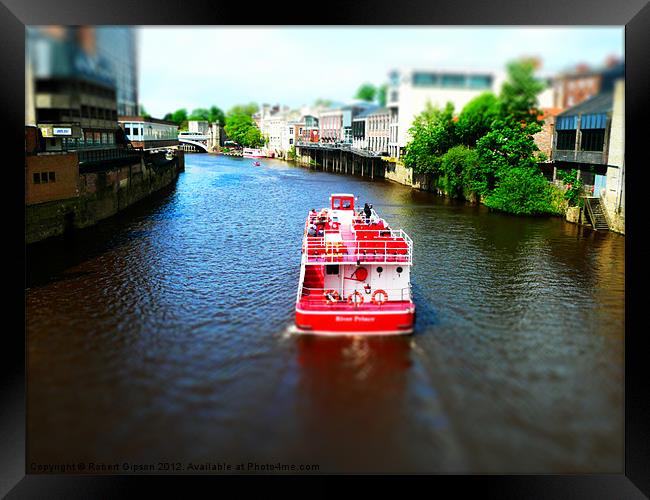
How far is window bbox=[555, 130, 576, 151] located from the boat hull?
23.2m

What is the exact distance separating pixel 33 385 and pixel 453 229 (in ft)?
76.2

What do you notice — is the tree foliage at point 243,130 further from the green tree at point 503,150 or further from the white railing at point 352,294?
the white railing at point 352,294

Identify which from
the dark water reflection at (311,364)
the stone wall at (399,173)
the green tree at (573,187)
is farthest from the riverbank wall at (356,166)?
the dark water reflection at (311,364)

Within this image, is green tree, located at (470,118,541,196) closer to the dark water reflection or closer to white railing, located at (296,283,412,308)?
the dark water reflection

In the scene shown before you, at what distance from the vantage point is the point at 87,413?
37.4 ft

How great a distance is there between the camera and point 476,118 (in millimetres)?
40156

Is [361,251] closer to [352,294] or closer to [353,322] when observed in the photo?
[352,294]

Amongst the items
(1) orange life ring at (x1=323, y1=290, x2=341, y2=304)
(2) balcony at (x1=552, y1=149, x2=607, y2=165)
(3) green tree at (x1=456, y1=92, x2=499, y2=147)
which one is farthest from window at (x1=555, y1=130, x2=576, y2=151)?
(1) orange life ring at (x1=323, y1=290, x2=341, y2=304)

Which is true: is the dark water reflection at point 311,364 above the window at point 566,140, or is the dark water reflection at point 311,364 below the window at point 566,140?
below

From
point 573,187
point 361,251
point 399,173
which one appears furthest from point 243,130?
point 361,251

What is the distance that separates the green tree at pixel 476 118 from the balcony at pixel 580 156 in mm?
4442

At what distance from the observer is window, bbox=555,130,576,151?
33.6 metres

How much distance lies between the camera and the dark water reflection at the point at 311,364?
1013 cm
